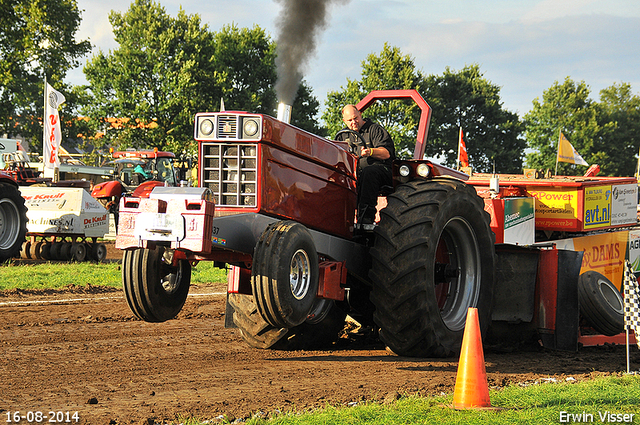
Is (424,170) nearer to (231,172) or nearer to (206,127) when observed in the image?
(231,172)

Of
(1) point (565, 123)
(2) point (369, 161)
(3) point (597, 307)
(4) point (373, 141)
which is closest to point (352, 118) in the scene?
(4) point (373, 141)

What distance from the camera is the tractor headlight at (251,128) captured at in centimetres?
548

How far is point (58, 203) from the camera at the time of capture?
16.6 metres

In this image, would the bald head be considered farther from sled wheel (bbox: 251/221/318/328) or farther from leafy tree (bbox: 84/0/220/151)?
leafy tree (bbox: 84/0/220/151)

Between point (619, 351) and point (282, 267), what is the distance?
15.3ft

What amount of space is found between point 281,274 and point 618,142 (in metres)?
63.2

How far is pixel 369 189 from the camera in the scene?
6.61 metres

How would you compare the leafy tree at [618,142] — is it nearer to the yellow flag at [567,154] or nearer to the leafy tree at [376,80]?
the leafy tree at [376,80]

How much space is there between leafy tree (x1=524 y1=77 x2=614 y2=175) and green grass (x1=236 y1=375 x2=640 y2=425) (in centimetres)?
5510

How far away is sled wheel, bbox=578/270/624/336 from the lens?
303 inches

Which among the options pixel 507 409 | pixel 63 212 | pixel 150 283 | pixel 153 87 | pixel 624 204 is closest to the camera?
pixel 507 409

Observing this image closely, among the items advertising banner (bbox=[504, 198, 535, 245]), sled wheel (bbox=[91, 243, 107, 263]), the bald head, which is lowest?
sled wheel (bbox=[91, 243, 107, 263])

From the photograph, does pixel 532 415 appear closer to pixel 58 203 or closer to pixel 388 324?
pixel 388 324

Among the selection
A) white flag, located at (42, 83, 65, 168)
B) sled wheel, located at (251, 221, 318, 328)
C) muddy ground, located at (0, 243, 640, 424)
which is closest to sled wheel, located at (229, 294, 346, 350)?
muddy ground, located at (0, 243, 640, 424)
